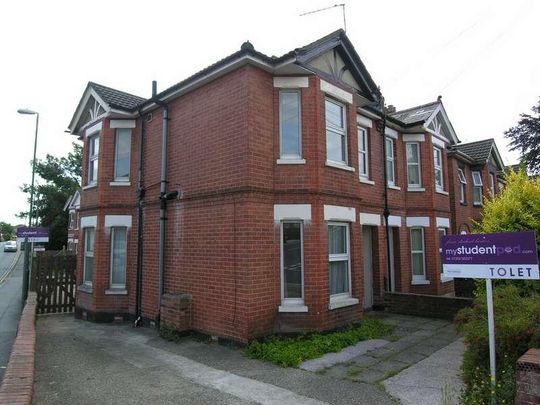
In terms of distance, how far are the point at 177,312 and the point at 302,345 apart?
294 centimetres

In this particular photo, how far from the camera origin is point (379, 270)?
483 inches

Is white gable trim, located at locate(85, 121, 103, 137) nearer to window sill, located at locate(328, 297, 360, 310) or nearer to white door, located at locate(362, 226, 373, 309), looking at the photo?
window sill, located at locate(328, 297, 360, 310)

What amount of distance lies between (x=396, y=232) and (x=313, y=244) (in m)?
5.94

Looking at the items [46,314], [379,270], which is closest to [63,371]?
[46,314]

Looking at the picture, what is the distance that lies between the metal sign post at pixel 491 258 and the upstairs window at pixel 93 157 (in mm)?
10680

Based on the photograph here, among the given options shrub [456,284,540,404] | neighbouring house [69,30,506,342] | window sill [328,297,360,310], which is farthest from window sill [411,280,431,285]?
shrub [456,284,540,404]

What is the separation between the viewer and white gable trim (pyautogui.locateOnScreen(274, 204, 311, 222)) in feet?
27.8

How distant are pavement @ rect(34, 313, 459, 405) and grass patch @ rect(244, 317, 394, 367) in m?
0.22

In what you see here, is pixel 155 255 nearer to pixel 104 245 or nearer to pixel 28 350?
pixel 104 245

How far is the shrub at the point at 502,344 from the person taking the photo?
444 cm

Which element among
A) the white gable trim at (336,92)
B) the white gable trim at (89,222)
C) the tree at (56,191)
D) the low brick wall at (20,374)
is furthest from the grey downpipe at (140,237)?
the tree at (56,191)

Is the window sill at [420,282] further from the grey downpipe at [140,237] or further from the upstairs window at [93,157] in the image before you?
the upstairs window at [93,157]

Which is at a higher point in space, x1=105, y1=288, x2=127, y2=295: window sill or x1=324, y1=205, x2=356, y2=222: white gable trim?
x1=324, y1=205, x2=356, y2=222: white gable trim

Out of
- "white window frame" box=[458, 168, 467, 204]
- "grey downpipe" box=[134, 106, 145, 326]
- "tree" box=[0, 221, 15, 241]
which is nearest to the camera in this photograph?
"grey downpipe" box=[134, 106, 145, 326]
